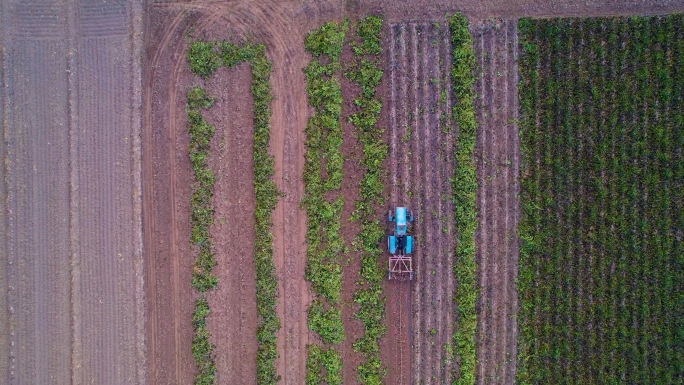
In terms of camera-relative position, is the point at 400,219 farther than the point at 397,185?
No

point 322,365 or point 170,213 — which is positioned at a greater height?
point 170,213

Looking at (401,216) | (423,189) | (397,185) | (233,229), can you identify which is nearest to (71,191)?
(233,229)

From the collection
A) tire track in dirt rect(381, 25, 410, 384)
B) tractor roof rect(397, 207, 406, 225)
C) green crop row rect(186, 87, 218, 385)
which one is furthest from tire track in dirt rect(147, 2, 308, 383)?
tractor roof rect(397, 207, 406, 225)

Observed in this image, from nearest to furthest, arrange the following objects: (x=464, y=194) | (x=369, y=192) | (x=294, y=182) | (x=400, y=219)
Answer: (x=400, y=219) → (x=464, y=194) → (x=369, y=192) → (x=294, y=182)

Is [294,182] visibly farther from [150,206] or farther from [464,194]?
[464,194]

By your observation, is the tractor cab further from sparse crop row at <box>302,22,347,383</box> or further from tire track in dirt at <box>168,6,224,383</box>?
tire track in dirt at <box>168,6,224,383</box>
